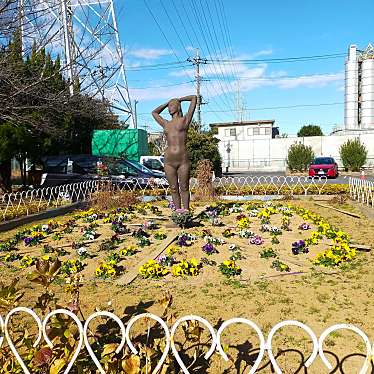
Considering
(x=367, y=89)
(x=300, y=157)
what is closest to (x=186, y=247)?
(x=300, y=157)

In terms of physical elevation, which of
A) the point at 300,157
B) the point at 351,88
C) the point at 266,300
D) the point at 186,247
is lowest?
the point at 266,300

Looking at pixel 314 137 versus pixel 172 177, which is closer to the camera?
pixel 172 177

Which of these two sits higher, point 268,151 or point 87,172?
point 268,151

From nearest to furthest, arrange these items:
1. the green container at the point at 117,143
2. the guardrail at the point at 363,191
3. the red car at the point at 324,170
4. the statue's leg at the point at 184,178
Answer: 1. the statue's leg at the point at 184,178
2. the guardrail at the point at 363,191
3. the green container at the point at 117,143
4. the red car at the point at 324,170

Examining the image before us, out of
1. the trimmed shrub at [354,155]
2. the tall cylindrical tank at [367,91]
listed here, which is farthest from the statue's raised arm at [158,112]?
the tall cylindrical tank at [367,91]

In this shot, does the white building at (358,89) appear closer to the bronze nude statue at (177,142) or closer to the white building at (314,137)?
the white building at (314,137)

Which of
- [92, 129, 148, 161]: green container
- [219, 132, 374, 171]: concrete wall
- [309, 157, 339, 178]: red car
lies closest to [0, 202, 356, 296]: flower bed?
[92, 129, 148, 161]: green container

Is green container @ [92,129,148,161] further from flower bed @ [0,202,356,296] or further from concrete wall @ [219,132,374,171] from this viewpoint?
concrete wall @ [219,132,374,171]

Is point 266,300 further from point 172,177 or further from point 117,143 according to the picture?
point 117,143

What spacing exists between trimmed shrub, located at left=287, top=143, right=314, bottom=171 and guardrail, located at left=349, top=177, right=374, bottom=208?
1809cm

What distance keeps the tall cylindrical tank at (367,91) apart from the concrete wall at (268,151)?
49.4 ft

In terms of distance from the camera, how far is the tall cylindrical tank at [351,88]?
4857 cm

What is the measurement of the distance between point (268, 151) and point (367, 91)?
1978 cm

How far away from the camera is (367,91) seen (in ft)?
157
